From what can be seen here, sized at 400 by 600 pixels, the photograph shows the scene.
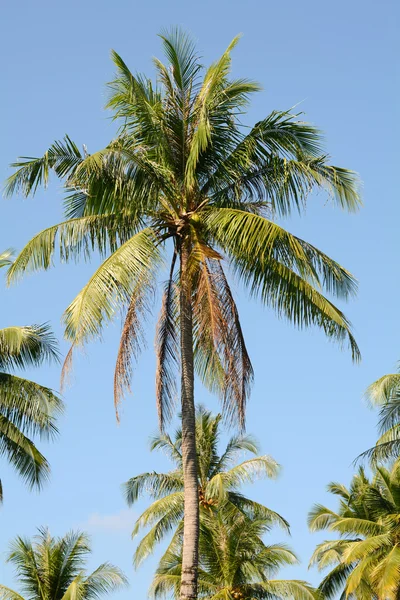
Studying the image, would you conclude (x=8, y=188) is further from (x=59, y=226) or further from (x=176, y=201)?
(x=176, y=201)

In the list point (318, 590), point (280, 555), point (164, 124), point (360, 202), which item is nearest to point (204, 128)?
point (164, 124)

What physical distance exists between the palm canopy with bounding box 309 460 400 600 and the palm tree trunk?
43.7ft

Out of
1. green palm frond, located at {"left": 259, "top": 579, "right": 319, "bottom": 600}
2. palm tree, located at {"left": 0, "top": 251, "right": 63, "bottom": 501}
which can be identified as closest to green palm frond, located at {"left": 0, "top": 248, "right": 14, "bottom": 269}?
palm tree, located at {"left": 0, "top": 251, "right": 63, "bottom": 501}

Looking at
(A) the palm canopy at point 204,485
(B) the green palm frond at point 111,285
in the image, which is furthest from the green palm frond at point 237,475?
(B) the green palm frond at point 111,285

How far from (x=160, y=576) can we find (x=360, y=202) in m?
15.4

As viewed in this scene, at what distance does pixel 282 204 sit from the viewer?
15617mm

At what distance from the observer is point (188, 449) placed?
1409cm

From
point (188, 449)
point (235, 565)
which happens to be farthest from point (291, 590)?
point (188, 449)

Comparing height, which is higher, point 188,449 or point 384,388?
point 384,388

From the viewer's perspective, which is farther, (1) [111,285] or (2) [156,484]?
(2) [156,484]

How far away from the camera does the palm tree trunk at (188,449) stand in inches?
518

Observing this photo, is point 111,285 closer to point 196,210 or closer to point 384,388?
point 196,210

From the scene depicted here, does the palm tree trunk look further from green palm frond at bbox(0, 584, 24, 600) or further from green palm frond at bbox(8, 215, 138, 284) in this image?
green palm frond at bbox(0, 584, 24, 600)

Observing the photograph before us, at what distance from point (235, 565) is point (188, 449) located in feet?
41.2
